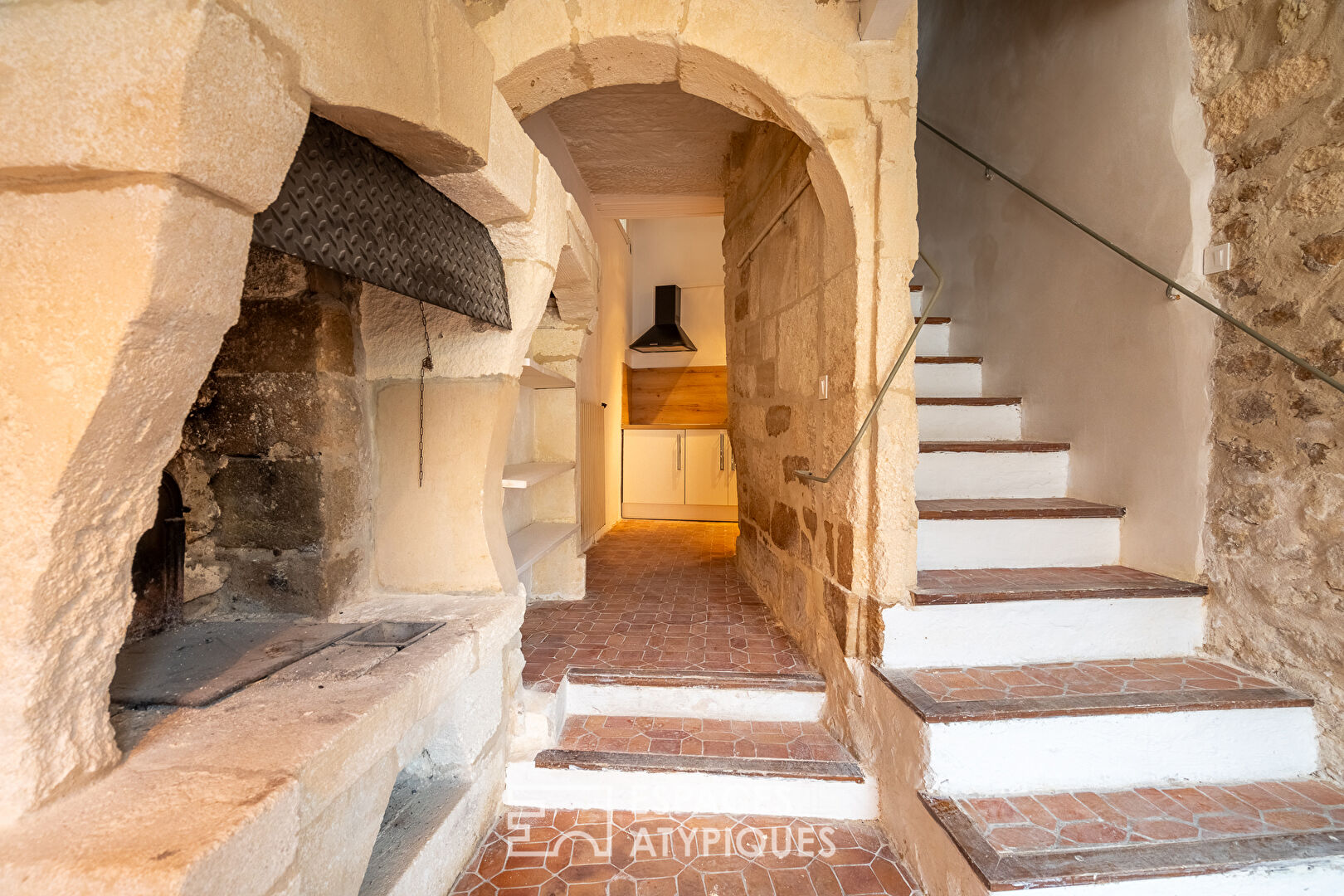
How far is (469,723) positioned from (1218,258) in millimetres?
2681

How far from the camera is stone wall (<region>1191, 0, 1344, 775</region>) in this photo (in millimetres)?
1498

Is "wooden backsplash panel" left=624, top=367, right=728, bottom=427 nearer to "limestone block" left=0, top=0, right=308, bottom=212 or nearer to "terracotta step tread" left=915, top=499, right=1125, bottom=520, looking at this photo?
"terracotta step tread" left=915, top=499, right=1125, bottom=520

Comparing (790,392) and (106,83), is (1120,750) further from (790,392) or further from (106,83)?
(106,83)

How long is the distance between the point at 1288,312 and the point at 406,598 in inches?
106

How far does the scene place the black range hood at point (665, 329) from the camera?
6590 millimetres

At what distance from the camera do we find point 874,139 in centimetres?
182

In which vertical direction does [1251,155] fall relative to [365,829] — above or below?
above

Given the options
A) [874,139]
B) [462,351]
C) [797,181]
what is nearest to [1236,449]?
[874,139]

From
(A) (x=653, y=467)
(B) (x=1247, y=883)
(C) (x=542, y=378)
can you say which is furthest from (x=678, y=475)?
(B) (x=1247, y=883)

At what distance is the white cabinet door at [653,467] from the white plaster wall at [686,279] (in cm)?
125

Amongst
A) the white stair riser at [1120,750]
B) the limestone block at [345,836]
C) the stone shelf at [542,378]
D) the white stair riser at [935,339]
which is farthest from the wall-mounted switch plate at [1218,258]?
the limestone block at [345,836]

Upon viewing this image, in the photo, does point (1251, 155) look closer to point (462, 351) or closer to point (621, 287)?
point (462, 351)

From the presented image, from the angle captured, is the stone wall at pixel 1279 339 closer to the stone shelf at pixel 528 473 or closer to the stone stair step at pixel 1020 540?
the stone stair step at pixel 1020 540

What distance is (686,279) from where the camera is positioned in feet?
22.7
